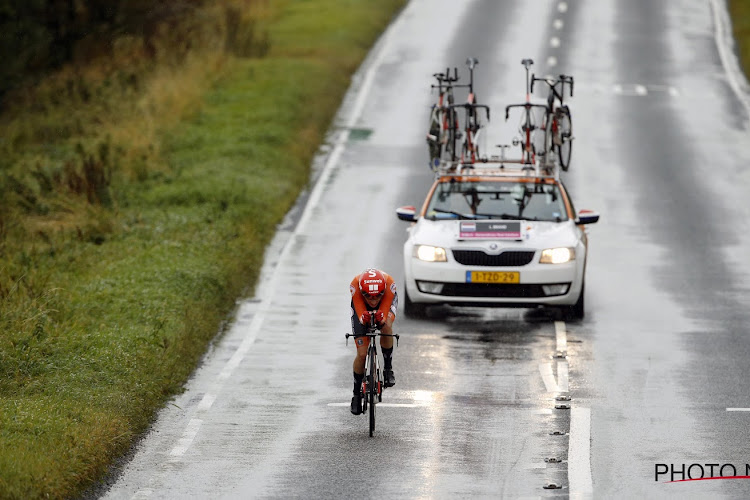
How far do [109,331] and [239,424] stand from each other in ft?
10.2

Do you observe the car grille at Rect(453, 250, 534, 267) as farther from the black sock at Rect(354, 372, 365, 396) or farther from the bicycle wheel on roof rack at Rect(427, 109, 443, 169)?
the black sock at Rect(354, 372, 365, 396)

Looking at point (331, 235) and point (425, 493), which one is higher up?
point (425, 493)

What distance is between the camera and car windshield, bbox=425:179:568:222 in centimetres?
1892

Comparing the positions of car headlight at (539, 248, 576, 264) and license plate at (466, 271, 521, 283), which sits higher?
car headlight at (539, 248, 576, 264)

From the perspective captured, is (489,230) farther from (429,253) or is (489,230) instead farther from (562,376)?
(562,376)

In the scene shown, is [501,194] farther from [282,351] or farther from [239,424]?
[239,424]

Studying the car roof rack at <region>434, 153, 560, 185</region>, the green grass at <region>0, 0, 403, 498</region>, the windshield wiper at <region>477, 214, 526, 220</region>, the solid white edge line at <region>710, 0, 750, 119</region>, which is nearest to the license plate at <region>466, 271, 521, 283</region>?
the windshield wiper at <region>477, 214, 526, 220</region>

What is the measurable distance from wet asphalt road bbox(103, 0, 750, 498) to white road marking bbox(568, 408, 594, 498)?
24 millimetres

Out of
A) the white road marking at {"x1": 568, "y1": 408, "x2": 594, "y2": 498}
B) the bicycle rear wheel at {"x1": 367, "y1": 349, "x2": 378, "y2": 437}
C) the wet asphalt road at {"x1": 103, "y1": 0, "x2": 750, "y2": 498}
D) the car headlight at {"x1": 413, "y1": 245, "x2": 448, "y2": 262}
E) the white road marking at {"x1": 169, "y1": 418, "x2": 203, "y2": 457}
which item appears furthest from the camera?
the car headlight at {"x1": 413, "y1": 245, "x2": 448, "y2": 262}

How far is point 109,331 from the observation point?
16.2 metres

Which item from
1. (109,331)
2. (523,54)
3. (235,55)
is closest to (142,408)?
(109,331)

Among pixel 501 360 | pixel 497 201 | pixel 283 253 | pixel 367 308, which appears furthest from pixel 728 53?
pixel 367 308

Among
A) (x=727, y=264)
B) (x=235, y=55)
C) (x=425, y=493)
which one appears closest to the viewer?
(x=425, y=493)

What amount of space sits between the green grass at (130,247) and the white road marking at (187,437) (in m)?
0.44
